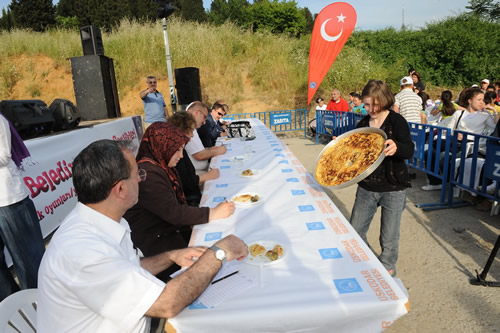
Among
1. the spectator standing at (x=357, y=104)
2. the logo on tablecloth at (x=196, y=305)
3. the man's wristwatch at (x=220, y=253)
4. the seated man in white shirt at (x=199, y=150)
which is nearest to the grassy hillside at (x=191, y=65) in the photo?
the spectator standing at (x=357, y=104)

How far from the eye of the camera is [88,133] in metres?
5.04

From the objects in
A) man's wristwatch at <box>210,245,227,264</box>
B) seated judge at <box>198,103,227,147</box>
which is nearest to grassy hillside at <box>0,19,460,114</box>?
seated judge at <box>198,103,227,147</box>

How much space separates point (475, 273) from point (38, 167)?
5100 millimetres

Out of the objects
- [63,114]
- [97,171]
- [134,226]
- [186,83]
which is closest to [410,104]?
[134,226]

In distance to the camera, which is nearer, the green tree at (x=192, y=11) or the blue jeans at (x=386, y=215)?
the blue jeans at (x=386, y=215)

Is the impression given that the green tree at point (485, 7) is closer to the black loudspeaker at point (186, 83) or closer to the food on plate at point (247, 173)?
the black loudspeaker at point (186, 83)

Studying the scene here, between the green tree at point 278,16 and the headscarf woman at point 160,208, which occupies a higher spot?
the green tree at point 278,16

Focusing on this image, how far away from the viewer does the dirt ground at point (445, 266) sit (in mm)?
2336

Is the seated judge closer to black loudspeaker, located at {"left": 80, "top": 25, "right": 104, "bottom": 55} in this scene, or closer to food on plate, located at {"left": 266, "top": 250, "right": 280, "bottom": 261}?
food on plate, located at {"left": 266, "top": 250, "right": 280, "bottom": 261}

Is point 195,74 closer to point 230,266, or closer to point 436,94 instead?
point 230,266

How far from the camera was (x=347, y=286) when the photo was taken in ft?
4.19

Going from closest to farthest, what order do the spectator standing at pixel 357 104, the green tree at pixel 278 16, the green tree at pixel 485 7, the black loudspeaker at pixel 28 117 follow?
the black loudspeaker at pixel 28 117, the spectator standing at pixel 357 104, the green tree at pixel 485 7, the green tree at pixel 278 16

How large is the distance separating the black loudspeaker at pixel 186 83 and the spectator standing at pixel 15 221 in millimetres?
7533

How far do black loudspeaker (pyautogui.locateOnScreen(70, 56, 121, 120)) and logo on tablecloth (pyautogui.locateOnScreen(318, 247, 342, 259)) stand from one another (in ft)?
26.2
